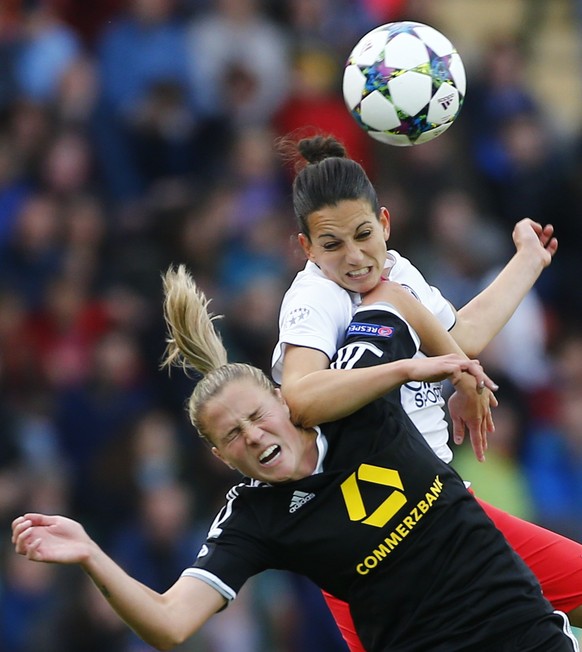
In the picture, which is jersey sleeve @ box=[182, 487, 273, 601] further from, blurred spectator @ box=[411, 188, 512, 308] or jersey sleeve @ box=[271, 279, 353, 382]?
blurred spectator @ box=[411, 188, 512, 308]

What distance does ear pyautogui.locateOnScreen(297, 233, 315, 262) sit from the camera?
181 inches

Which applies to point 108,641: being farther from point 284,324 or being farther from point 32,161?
point 284,324

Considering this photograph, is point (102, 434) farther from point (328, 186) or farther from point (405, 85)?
point (328, 186)

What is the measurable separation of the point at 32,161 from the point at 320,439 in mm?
5132

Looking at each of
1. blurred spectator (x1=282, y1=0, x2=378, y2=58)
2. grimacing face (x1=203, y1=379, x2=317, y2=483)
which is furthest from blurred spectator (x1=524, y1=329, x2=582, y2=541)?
grimacing face (x1=203, y1=379, x2=317, y2=483)

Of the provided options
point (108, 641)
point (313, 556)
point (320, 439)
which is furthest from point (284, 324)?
point (108, 641)

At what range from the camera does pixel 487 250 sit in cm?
928

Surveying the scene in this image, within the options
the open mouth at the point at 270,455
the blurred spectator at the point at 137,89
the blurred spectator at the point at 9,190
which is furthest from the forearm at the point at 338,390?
the blurred spectator at the point at 137,89

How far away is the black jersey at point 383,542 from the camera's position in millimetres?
4137

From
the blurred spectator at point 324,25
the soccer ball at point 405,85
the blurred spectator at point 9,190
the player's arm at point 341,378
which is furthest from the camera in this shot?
the blurred spectator at point 324,25

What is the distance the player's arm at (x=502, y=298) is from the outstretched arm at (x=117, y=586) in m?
1.31

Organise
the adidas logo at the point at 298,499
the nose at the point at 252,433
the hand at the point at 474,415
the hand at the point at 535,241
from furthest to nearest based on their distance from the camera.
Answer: the hand at the point at 535,241, the hand at the point at 474,415, the adidas logo at the point at 298,499, the nose at the point at 252,433

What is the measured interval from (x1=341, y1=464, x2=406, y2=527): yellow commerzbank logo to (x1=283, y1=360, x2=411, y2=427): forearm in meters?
0.20

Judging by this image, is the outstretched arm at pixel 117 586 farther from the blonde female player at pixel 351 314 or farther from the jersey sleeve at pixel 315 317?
the jersey sleeve at pixel 315 317
